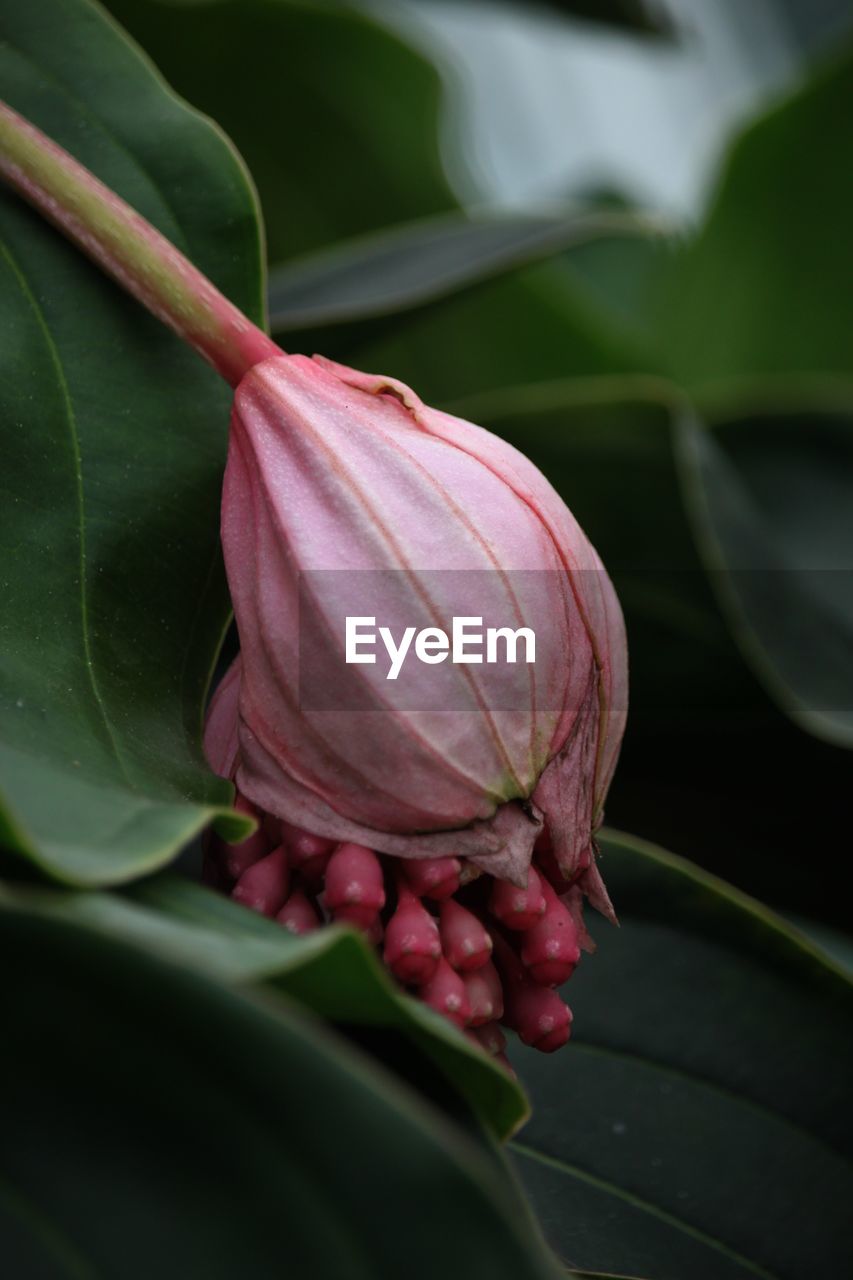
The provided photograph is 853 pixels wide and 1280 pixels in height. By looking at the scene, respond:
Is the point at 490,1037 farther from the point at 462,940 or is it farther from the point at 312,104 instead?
the point at 312,104

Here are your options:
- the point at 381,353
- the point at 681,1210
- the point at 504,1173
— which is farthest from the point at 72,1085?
the point at 381,353

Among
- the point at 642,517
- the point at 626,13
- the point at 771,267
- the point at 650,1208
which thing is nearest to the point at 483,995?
the point at 650,1208

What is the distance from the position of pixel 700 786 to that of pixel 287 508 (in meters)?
0.35

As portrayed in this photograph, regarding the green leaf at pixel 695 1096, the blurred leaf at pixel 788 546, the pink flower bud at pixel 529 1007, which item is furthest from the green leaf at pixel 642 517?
the pink flower bud at pixel 529 1007

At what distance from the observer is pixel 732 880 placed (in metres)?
0.61

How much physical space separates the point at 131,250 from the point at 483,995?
0.69 feet

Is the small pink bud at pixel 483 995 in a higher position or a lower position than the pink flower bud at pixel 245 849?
lower

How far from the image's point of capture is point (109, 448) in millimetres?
379

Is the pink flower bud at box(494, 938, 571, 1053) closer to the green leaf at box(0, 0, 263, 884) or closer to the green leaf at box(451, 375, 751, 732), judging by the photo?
the green leaf at box(0, 0, 263, 884)

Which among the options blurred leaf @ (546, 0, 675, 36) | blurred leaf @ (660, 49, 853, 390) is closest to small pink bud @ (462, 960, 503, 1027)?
blurred leaf @ (546, 0, 675, 36)

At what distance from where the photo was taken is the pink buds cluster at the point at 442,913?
0.31 m

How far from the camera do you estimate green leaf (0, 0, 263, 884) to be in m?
0.33

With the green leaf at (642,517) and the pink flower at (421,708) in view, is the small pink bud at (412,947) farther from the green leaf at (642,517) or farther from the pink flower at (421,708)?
the green leaf at (642,517)

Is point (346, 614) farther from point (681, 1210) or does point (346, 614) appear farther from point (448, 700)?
point (681, 1210)
